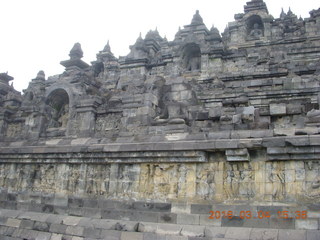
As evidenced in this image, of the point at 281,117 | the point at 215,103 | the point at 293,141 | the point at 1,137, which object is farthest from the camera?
the point at 215,103

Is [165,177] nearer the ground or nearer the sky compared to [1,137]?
nearer the ground

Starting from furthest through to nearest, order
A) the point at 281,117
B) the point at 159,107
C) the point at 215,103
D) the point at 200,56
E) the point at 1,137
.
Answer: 1. the point at 200,56
2. the point at 215,103
3. the point at 1,137
4. the point at 159,107
5. the point at 281,117

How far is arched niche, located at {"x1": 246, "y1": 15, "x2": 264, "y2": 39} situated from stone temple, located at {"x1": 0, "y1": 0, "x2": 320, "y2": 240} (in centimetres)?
1245

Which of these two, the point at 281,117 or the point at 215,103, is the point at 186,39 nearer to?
the point at 215,103

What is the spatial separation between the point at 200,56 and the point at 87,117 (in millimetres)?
15447

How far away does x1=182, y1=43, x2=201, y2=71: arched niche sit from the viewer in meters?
26.1

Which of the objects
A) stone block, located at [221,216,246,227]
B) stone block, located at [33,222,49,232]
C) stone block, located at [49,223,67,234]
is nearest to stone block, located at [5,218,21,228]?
stone block, located at [33,222,49,232]

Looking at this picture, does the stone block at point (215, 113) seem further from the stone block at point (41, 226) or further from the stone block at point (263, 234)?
the stone block at point (41, 226)

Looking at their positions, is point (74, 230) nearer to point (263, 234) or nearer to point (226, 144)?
point (226, 144)

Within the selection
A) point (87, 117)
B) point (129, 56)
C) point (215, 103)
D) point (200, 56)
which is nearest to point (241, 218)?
point (87, 117)

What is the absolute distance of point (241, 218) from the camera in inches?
333

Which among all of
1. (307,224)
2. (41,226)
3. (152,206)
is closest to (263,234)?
(307,224)

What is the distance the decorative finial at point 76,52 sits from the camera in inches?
679

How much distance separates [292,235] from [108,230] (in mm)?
4573
